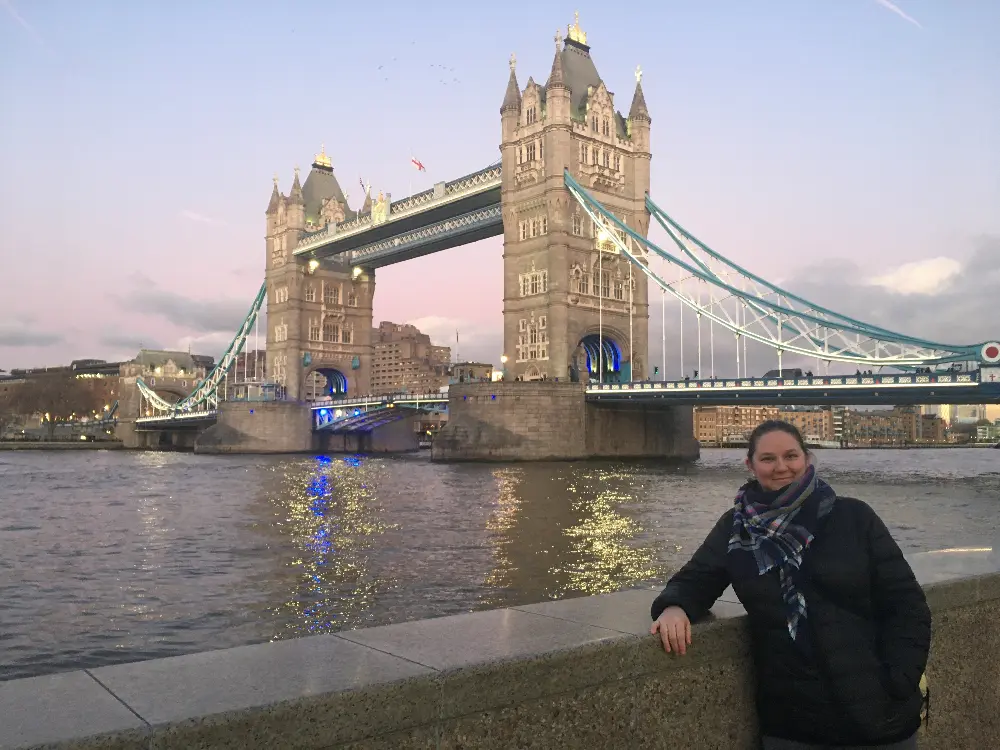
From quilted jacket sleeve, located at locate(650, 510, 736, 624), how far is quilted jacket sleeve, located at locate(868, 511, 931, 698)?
527 mm

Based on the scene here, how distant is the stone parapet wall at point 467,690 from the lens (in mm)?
2217

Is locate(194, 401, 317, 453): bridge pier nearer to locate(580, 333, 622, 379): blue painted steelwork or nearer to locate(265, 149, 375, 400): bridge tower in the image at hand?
locate(265, 149, 375, 400): bridge tower

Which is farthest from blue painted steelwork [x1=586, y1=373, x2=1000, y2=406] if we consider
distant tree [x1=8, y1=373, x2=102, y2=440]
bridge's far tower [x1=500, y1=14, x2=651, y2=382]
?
distant tree [x1=8, y1=373, x2=102, y2=440]

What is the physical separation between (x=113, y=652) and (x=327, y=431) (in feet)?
212

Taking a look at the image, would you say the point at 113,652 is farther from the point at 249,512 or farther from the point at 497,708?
the point at 249,512

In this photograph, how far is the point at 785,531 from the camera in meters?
3.14

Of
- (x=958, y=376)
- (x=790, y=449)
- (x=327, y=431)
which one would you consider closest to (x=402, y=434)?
(x=327, y=431)

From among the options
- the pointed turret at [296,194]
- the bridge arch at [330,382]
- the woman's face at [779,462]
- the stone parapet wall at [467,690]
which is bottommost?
the stone parapet wall at [467,690]

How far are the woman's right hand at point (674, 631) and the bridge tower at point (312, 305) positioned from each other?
247 feet

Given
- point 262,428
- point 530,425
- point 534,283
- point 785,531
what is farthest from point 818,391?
point 262,428

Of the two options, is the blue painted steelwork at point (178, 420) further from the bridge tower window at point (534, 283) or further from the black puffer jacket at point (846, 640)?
the black puffer jacket at point (846, 640)

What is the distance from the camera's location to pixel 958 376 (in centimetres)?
3972

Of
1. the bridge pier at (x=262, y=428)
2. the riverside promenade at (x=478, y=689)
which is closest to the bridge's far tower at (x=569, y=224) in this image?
the bridge pier at (x=262, y=428)

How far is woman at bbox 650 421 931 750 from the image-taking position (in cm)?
297
